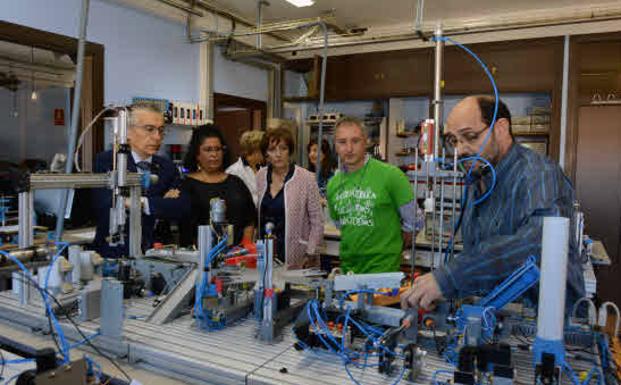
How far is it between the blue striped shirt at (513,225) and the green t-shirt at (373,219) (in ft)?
2.30

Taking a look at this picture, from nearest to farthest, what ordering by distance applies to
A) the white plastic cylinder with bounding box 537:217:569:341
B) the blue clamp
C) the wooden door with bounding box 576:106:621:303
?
the white plastic cylinder with bounding box 537:217:569:341 < the blue clamp < the wooden door with bounding box 576:106:621:303

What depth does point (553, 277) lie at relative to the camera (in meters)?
0.85

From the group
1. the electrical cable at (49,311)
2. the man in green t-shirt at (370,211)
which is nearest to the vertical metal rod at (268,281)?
the electrical cable at (49,311)

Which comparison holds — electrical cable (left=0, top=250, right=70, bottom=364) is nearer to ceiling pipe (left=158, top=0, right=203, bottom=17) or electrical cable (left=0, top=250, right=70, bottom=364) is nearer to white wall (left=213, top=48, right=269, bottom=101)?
ceiling pipe (left=158, top=0, right=203, bottom=17)

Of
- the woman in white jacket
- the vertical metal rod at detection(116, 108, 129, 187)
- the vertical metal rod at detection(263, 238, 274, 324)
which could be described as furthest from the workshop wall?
the vertical metal rod at detection(263, 238, 274, 324)

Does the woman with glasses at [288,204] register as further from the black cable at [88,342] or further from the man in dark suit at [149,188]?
the black cable at [88,342]

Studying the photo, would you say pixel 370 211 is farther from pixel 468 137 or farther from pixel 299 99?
pixel 299 99

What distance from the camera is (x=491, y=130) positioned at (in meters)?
1.38

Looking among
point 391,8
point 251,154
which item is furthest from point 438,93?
point 391,8

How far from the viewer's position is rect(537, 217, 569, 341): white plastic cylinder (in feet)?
2.75

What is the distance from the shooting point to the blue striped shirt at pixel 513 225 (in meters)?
1.20

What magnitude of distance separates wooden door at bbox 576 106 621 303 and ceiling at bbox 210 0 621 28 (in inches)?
43.8

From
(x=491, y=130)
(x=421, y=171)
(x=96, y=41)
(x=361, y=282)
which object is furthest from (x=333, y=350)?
(x=96, y=41)

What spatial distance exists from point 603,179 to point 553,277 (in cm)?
441
